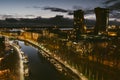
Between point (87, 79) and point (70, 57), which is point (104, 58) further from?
point (87, 79)

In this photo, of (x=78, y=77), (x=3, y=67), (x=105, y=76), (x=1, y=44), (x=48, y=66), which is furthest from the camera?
(x=1, y=44)

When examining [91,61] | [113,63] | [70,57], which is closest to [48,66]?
[70,57]

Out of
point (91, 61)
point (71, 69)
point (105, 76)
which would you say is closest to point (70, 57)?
point (91, 61)

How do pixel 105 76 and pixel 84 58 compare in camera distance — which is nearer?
pixel 105 76

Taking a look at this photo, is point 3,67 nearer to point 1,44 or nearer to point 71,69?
point 71,69

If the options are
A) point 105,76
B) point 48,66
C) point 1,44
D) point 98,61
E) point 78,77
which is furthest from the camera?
point 1,44

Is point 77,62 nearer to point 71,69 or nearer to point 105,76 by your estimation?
point 71,69

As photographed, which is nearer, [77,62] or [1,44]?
[77,62]

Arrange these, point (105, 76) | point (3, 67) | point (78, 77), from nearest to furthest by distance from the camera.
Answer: point (105, 76) < point (78, 77) < point (3, 67)
